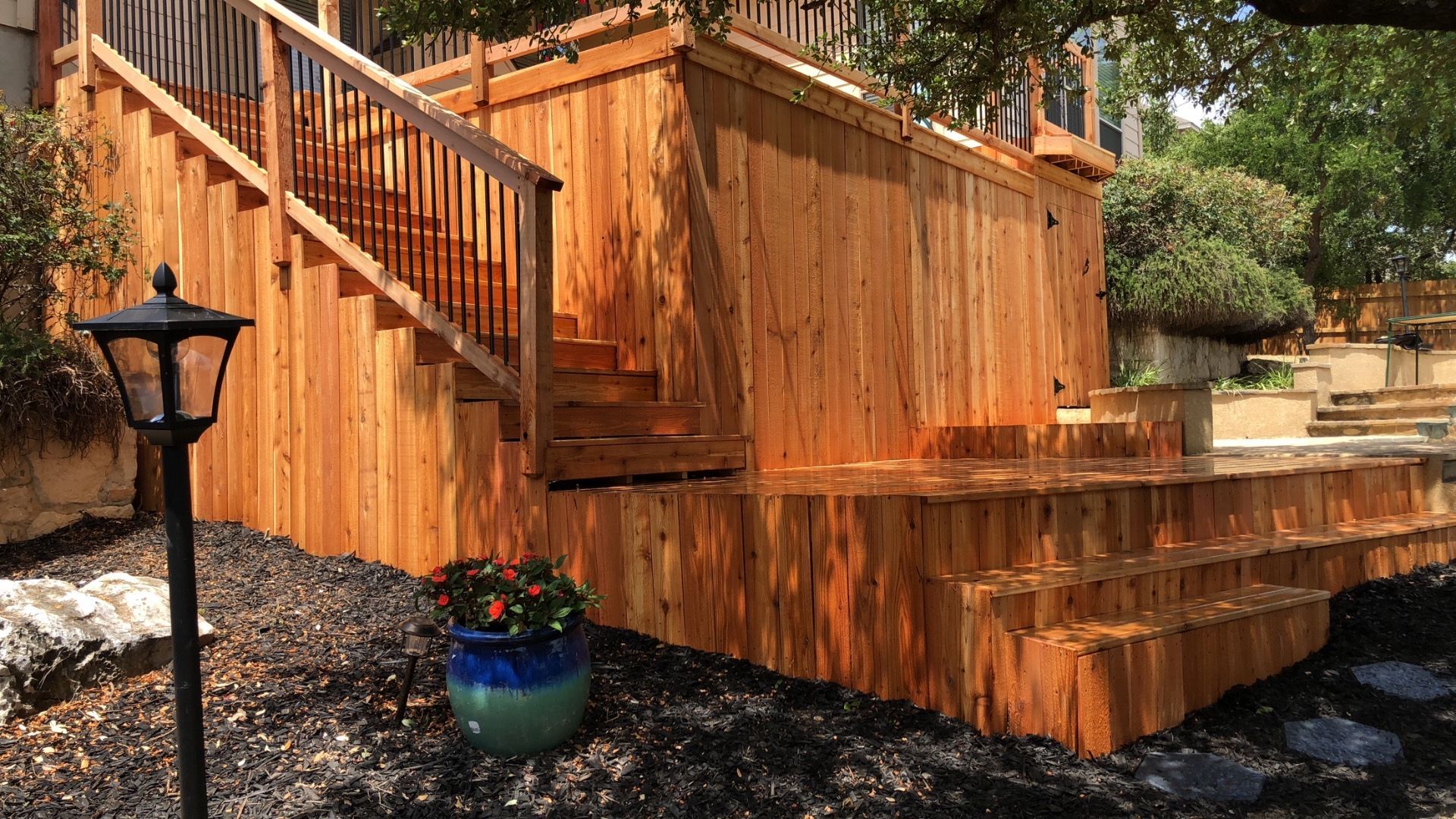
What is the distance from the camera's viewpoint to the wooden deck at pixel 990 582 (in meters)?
3.03

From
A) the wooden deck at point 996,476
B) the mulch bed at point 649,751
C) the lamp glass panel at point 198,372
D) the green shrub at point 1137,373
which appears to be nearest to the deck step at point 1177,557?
the wooden deck at point 996,476

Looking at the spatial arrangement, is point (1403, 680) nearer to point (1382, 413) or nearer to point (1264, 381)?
point (1382, 413)

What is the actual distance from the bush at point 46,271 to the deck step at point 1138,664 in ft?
15.1

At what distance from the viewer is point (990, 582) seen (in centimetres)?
316

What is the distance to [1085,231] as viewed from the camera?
8.99 m

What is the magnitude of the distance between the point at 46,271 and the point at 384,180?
6.44ft

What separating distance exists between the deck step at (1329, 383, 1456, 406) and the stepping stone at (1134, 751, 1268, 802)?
24.4 ft

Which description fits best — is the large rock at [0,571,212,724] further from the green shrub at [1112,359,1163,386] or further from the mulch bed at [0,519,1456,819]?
the green shrub at [1112,359,1163,386]

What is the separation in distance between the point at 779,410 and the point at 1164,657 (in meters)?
2.75

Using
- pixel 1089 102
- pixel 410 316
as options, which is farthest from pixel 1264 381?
pixel 410 316

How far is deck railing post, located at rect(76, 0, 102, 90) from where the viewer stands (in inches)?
251

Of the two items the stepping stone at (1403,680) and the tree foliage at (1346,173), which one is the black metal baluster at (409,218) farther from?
the tree foliage at (1346,173)

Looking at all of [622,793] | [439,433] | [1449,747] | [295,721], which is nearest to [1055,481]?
[1449,747]

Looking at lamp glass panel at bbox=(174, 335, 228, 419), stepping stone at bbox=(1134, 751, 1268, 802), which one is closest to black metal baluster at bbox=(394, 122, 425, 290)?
lamp glass panel at bbox=(174, 335, 228, 419)
